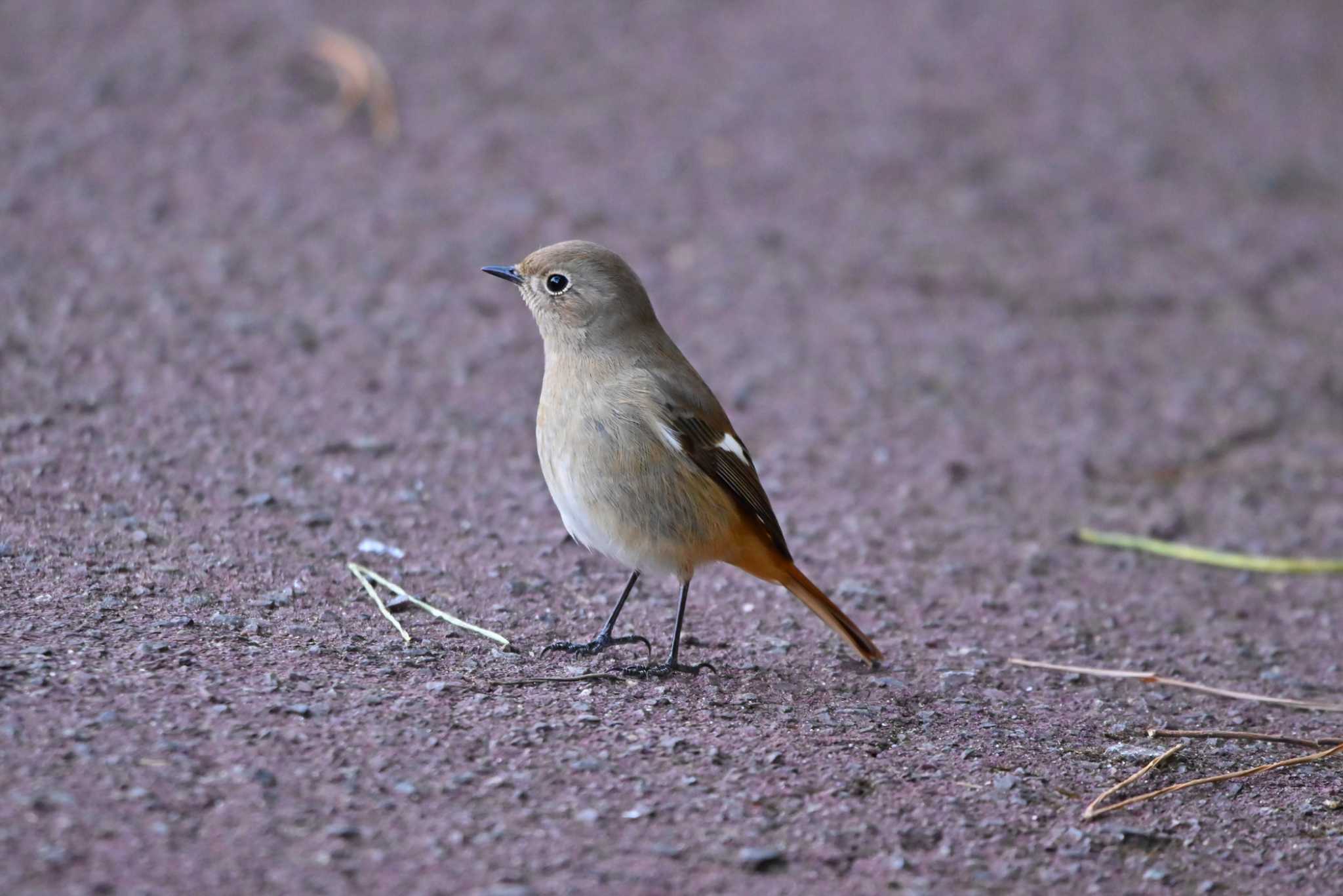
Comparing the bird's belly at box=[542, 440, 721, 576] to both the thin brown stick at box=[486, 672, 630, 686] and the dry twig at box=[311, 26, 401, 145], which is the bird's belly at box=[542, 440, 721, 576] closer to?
the thin brown stick at box=[486, 672, 630, 686]

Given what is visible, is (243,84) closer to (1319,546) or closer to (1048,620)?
(1048,620)

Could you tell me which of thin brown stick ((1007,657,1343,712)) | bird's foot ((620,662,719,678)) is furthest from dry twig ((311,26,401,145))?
thin brown stick ((1007,657,1343,712))

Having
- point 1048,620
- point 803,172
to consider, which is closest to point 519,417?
point 1048,620

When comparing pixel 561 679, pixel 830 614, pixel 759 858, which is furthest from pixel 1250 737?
pixel 561 679

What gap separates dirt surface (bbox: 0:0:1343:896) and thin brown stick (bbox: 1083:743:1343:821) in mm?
65

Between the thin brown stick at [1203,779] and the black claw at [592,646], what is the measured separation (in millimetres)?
1410

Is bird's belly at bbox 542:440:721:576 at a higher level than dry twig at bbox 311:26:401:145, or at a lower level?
lower

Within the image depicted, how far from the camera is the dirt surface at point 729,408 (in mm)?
3389

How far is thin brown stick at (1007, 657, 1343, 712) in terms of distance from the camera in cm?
462

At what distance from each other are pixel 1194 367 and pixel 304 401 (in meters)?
4.56

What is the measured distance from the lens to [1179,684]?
15.4ft

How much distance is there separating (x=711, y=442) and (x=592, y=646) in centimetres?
72

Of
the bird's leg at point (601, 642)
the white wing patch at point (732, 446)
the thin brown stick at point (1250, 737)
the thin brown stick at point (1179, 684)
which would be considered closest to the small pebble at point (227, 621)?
the bird's leg at point (601, 642)

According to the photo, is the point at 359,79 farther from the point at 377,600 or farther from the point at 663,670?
the point at 663,670
